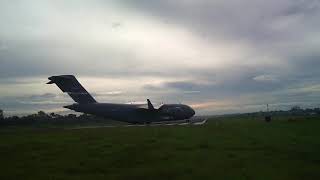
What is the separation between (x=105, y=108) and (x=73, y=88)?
6818 millimetres

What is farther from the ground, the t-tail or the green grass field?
the t-tail

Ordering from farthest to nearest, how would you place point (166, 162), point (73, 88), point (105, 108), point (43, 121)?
point (43, 121) → point (73, 88) → point (105, 108) → point (166, 162)

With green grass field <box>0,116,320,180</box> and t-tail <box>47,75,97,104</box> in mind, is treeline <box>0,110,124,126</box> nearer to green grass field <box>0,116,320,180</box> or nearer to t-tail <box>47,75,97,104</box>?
t-tail <box>47,75,97,104</box>

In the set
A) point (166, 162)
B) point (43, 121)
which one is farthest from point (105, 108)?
point (166, 162)

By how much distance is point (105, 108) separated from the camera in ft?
215

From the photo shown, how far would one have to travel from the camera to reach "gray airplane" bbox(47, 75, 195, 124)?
65.4 metres

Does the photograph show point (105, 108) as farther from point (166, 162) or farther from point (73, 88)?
point (166, 162)

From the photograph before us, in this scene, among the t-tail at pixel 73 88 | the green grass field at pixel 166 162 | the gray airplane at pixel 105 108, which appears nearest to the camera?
the green grass field at pixel 166 162

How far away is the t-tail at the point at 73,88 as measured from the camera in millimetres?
67312

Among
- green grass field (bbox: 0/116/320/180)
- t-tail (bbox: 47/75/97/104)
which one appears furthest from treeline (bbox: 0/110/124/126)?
green grass field (bbox: 0/116/320/180)

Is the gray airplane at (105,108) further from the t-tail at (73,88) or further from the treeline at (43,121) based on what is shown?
the treeline at (43,121)

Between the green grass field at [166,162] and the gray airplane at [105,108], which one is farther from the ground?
the gray airplane at [105,108]

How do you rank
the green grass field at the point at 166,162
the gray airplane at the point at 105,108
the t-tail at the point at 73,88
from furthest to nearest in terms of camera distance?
the t-tail at the point at 73,88
the gray airplane at the point at 105,108
the green grass field at the point at 166,162

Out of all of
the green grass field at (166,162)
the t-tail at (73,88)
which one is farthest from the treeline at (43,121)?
the green grass field at (166,162)
